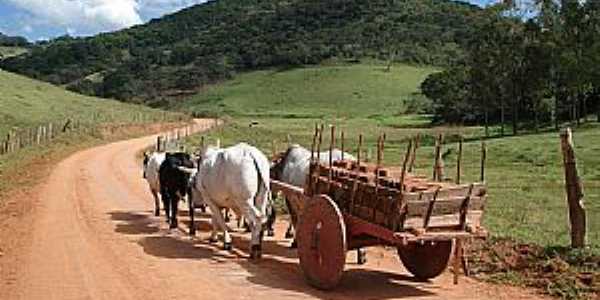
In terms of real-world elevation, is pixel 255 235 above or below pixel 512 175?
below

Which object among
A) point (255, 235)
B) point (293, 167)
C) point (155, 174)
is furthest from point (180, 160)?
point (255, 235)

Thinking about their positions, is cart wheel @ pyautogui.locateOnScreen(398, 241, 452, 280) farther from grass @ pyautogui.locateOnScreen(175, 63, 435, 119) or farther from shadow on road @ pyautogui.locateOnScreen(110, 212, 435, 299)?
grass @ pyautogui.locateOnScreen(175, 63, 435, 119)

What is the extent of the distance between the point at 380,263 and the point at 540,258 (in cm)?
283

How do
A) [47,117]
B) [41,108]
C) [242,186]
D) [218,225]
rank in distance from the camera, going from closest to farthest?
[242,186]
[218,225]
[47,117]
[41,108]

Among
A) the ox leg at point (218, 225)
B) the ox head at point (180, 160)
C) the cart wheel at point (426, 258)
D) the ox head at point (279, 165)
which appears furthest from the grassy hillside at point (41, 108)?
the cart wheel at point (426, 258)

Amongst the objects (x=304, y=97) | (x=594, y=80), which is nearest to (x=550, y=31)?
(x=594, y=80)

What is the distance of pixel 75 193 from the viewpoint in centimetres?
2420

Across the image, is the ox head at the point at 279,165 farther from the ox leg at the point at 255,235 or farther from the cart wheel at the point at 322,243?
the cart wheel at the point at 322,243

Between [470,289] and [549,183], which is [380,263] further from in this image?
[549,183]

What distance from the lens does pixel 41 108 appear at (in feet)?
230

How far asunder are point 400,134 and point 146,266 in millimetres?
60142

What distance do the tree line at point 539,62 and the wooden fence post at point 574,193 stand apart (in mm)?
51955

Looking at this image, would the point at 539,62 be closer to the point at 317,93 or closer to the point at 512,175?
the point at 512,175

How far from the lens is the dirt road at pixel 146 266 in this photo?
1183cm
